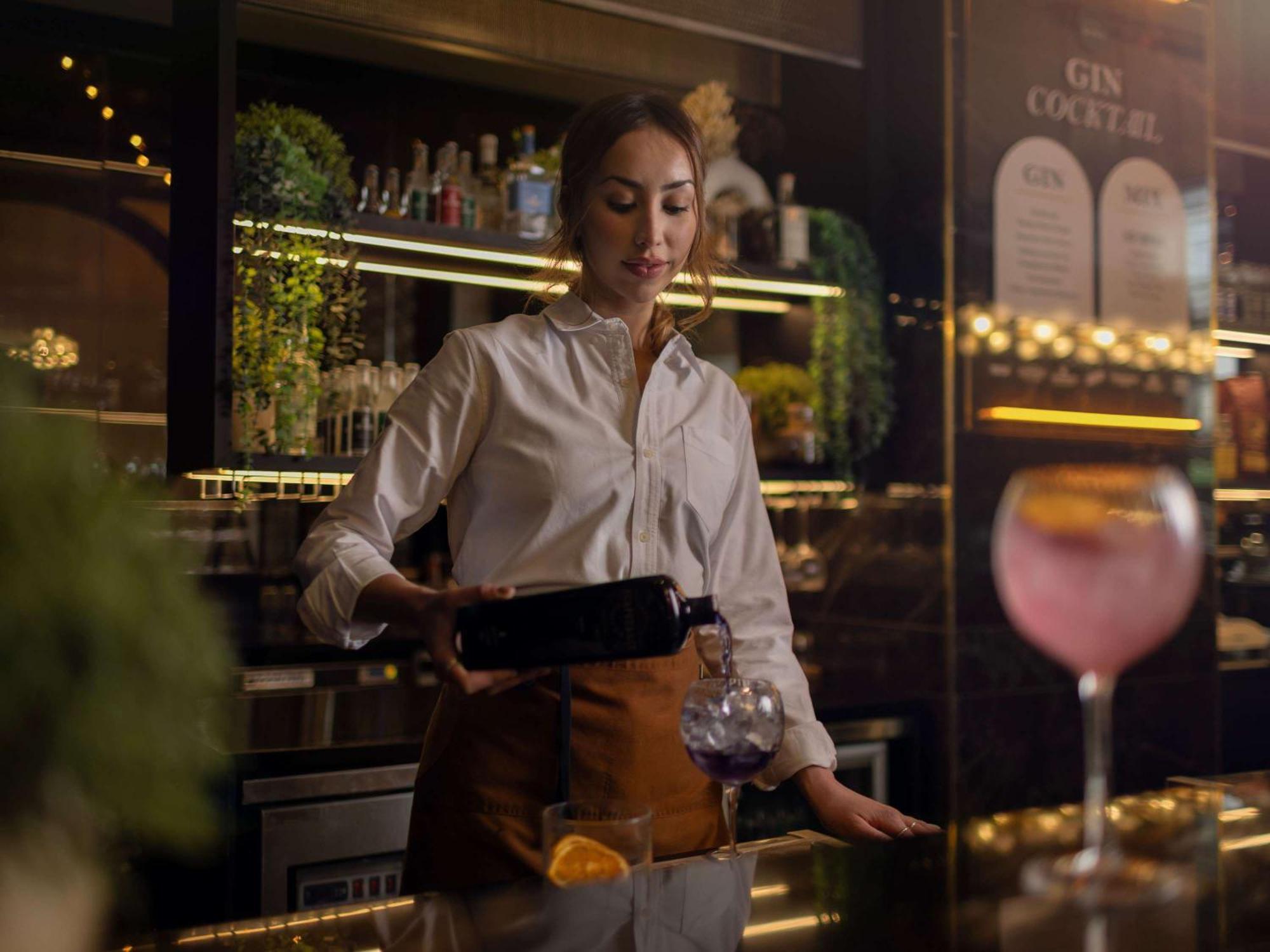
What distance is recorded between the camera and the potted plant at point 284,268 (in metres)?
2.63

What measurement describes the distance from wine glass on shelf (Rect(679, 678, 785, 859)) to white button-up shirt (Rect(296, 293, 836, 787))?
40cm

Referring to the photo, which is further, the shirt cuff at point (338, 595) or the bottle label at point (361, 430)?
the bottle label at point (361, 430)

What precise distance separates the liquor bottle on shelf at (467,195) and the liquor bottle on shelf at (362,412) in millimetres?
430

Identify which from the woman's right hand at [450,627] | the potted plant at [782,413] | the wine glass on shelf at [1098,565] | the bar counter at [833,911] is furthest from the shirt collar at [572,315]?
the potted plant at [782,413]

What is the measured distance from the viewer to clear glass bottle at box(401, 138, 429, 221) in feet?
9.81

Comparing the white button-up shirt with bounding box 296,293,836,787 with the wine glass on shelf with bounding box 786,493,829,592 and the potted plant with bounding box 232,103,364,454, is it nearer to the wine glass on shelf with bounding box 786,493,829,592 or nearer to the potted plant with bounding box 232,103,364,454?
the potted plant with bounding box 232,103,364,454

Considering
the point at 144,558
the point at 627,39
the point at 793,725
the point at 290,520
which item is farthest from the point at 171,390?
the point at 144,558

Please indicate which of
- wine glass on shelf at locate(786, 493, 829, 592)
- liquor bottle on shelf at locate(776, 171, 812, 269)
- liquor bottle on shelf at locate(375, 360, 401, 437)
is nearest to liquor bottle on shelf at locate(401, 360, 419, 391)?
liquor bottle on shelf at locate(375, 360, 401, 437)

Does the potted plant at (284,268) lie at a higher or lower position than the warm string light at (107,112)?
lower

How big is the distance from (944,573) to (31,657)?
316 centimetres

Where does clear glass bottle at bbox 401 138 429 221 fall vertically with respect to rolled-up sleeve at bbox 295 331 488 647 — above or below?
above

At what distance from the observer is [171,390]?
279 cm

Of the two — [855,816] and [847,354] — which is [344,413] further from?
[855,816]

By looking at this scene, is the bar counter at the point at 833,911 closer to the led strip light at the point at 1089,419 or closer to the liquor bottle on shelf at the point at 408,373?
the liquor bottle on shelf at the point at 408,373
